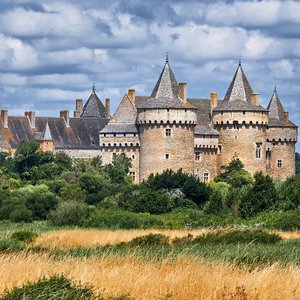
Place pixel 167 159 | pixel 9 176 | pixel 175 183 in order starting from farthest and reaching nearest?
pixel 167 159 < pixel 9 176 < pixel 175 183

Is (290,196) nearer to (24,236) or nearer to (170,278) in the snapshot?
(24,236)

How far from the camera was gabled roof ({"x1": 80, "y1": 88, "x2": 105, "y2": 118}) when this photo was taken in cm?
10344

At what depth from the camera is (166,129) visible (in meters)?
82.5

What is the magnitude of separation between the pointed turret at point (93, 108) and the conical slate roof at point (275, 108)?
18474mm

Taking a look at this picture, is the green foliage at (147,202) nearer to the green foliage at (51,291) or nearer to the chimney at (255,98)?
the chimney at (255,98)

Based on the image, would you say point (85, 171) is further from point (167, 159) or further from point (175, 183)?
point (175, 183)

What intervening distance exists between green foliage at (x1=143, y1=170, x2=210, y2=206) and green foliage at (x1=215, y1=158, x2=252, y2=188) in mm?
11810

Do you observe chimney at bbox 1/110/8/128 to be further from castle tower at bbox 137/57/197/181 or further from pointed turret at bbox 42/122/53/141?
castle tower at bbox 137/57/197/181

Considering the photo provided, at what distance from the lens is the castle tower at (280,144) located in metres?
90.1

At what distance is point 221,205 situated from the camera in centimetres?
5466

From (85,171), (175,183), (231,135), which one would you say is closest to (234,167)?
(231,135)

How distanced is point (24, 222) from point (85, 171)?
28.1 meters

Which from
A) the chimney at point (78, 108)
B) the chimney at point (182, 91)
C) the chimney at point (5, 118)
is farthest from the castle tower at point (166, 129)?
the chimney at point (78, 108)

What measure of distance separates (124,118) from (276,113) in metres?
14.4
